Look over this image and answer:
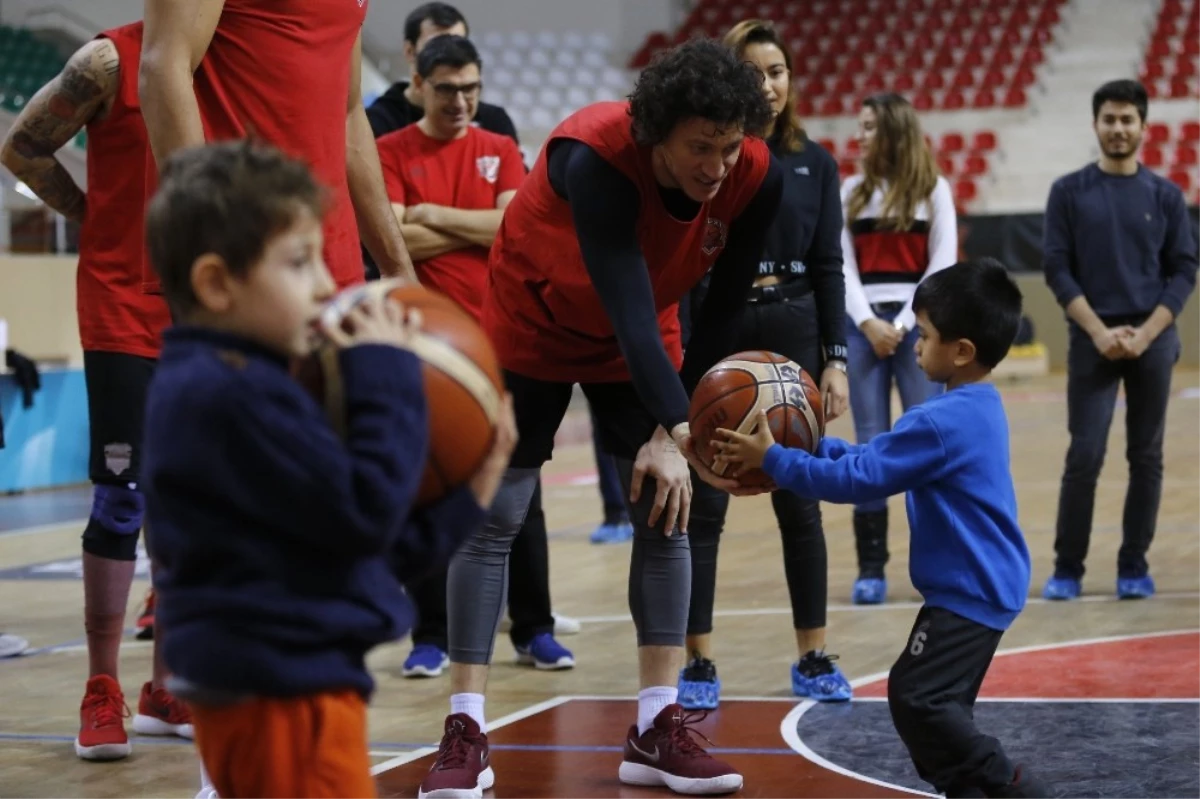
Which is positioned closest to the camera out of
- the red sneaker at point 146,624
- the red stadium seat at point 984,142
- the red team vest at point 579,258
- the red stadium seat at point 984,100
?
the red team vest at point 579,258

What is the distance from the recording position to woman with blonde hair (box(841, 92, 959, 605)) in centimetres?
612

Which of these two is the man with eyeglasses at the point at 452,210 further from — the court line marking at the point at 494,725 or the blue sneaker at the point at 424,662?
the court line marking at the point at 494,725

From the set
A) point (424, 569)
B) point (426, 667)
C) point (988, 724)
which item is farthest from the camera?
point (426, 667)

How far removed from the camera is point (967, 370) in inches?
133

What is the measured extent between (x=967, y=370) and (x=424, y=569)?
1.58 m

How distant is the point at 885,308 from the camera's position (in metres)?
6.20

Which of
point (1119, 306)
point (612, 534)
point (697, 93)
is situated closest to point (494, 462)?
point (697, 93)

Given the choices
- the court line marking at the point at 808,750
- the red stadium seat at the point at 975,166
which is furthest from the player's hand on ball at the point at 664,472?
the red stadium seat at the point at 975,166

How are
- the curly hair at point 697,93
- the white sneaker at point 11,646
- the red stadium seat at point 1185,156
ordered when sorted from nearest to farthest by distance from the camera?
the curly hair at point 697,93, the white sneaker at point 11,646, the red stadium seat at point 1185,156

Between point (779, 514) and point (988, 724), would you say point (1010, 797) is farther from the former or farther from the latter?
point (779, 514)

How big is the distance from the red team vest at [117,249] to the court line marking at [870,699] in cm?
189

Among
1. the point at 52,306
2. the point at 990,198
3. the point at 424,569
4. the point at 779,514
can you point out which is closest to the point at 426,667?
the point at 779,514

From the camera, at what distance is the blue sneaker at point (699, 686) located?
4500mm

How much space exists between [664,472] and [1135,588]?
3087 millimetres
